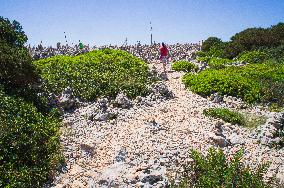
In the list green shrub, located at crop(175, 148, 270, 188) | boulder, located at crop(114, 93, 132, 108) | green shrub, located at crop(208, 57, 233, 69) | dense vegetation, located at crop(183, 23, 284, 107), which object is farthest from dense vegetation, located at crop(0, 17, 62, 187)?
green shrub, located at crop(208, 57, 233, 69)

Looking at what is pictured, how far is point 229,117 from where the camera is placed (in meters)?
15.5

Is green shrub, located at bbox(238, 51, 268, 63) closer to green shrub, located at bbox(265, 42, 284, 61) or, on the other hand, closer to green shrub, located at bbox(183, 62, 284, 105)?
green shrub, located at bbox(265, 42, 284, 61)

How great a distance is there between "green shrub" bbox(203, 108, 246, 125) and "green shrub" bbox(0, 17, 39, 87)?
769 centimetres

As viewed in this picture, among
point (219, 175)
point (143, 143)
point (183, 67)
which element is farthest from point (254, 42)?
point (219, 175)

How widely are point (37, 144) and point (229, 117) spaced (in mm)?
7511

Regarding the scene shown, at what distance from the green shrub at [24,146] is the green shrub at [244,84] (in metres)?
9.18

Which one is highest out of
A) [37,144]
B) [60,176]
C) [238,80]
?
[238,80]

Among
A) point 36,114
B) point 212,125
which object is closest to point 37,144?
point 36,114

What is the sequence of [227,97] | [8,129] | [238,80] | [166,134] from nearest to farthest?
[8,129] → [166,134] → [227,97] → [238,80]

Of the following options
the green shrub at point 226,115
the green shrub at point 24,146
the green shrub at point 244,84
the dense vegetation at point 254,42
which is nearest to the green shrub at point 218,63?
the green shrub at point 244,84

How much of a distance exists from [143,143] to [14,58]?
7023 millimetres

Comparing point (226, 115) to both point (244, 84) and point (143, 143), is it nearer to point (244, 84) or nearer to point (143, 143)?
point (143, 143)

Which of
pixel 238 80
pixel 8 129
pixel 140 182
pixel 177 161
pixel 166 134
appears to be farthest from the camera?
pixel 238 80

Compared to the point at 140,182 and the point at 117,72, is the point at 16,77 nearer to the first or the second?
Result: the point at 117,72
